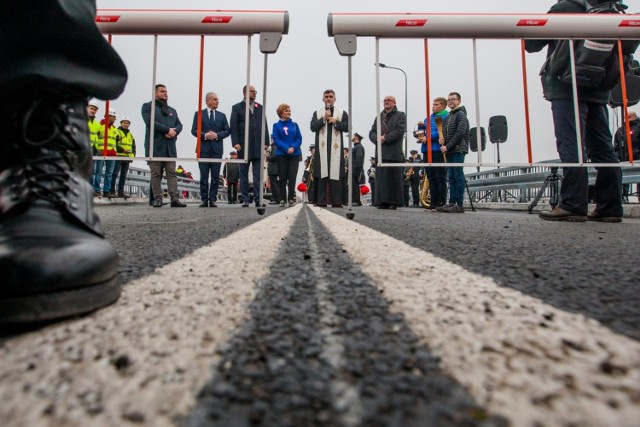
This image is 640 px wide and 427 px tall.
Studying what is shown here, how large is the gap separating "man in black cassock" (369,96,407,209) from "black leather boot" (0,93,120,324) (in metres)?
6.48

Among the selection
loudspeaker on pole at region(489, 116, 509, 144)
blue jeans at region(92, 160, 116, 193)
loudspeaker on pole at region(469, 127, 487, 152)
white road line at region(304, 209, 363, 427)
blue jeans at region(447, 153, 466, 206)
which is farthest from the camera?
blue jeans at region(92, 160, 116, 193)

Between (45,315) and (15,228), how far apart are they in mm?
213

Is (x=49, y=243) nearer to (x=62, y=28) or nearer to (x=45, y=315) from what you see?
(x=45, y=315)

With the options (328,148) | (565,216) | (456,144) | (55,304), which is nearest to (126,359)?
(55,304)

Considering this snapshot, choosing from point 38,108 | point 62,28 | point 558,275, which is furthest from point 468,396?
point 62,28

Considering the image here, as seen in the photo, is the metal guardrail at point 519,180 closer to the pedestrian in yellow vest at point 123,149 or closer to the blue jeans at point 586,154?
the blue jeans at point 586,154

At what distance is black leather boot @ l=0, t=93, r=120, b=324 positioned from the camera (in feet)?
2.12

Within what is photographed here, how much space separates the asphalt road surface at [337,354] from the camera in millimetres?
396

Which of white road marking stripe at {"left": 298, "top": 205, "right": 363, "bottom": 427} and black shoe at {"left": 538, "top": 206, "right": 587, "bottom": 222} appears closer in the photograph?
white road marking stripe at {"left": 298, "top": 205, "right": 363, "bottom": 427}

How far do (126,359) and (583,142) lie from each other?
13.5ft

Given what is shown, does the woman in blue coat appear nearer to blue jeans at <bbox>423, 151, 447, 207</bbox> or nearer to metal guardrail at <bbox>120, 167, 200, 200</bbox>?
blue jeans at <bbox>423, 151, 447, 207</bbox>

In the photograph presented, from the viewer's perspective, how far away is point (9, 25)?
3.44 feet

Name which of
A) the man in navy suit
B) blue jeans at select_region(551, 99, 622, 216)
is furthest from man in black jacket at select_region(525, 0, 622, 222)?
the man in navy suit

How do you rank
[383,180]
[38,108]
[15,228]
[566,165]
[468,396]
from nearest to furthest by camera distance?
[468,396]
[15,228]
[38,108]
[566,165]
[383,180]
